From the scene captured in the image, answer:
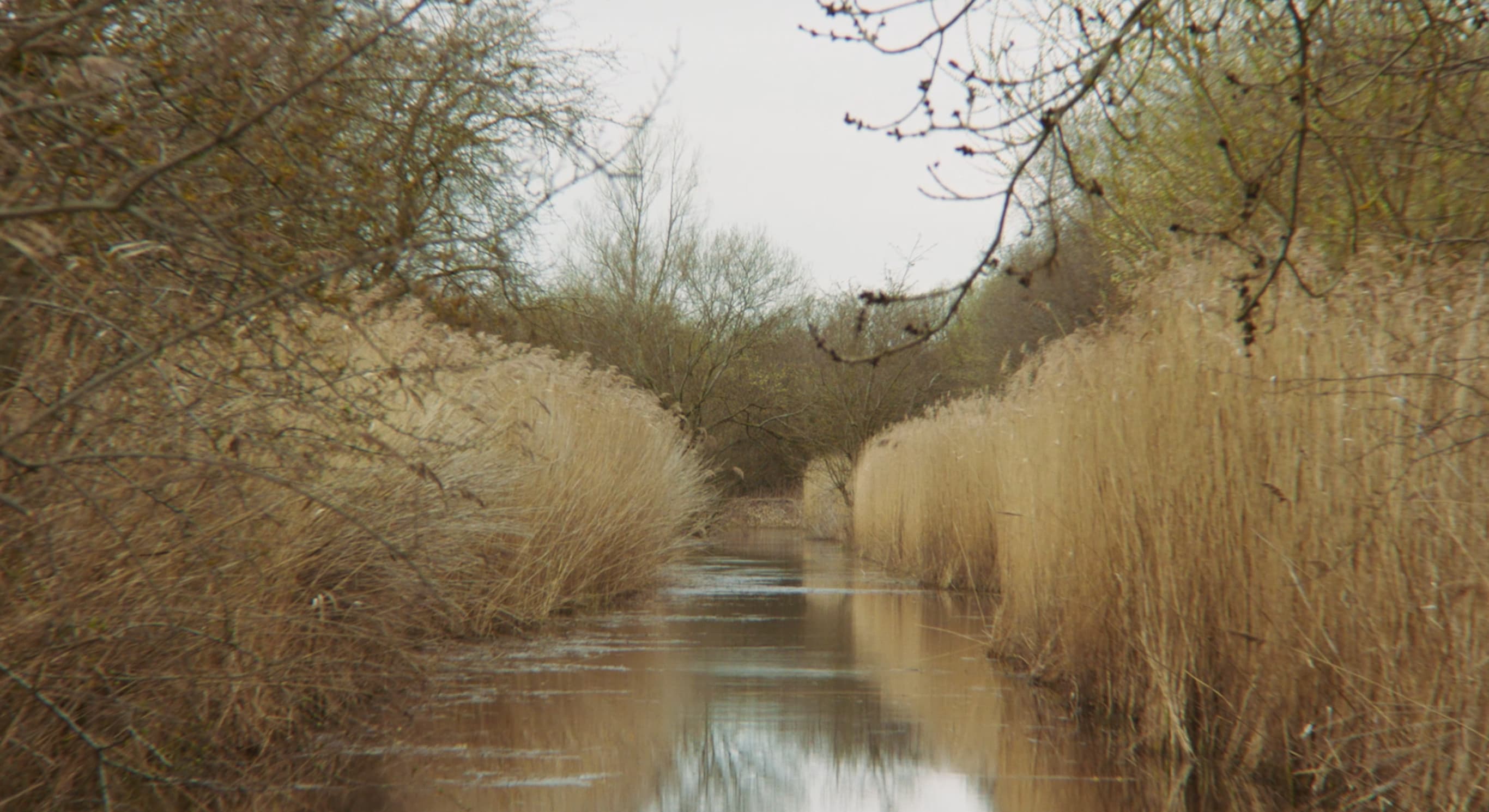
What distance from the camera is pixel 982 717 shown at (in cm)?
638

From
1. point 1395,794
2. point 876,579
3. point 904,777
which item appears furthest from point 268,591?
point 876,579

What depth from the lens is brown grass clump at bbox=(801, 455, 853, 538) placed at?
25203 mm

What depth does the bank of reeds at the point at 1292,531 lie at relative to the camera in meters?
3.93

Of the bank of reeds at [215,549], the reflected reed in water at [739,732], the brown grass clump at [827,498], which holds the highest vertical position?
the brown grass clump at [827,498]

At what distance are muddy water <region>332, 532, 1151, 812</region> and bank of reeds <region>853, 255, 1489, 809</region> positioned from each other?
1.92 feet

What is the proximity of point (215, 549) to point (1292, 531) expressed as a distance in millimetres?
3933

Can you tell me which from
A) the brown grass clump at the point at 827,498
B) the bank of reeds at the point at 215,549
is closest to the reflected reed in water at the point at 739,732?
the bank of reeds at the point at 215,549

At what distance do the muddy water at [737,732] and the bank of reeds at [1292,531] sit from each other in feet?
1.92

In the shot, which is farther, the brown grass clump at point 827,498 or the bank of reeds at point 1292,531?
the brown grass clump at point 827,498

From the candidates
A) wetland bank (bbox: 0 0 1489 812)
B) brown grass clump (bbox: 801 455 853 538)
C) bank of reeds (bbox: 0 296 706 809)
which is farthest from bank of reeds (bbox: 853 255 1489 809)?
brown grass clump (bbox: 801 455 853 538)

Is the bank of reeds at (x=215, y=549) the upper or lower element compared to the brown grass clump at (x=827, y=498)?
lower

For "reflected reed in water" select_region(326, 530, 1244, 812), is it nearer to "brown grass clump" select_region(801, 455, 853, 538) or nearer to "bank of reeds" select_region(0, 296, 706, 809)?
"bank of reeds" select_region(0, 296, 706, 809)

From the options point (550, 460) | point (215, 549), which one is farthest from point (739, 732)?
point (550, 460)

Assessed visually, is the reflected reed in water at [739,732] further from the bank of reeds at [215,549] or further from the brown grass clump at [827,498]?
the brown grass clump at [827,498]
